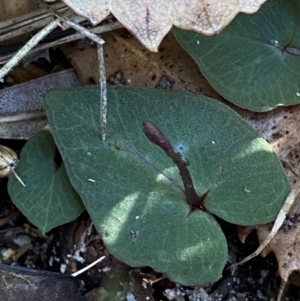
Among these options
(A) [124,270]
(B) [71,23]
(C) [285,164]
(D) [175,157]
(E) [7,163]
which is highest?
(B) [71,23]

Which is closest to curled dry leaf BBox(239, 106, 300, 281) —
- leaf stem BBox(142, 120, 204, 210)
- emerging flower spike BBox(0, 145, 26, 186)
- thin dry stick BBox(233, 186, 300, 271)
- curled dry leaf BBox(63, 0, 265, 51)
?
thin dry stick BBox(233, 186, 300, 271)

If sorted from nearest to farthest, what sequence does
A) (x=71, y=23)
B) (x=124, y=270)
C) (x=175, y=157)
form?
1. (x=175, y=157)
2. (x=71, y=23)
3. (x=124, y=270)

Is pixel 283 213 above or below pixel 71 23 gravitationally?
below

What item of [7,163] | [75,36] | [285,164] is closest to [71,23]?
[75,36]

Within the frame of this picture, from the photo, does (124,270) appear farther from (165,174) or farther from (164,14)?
(164,14)

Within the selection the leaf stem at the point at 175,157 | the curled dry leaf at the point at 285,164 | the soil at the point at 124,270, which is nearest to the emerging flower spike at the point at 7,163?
the soil at the point at 124,270

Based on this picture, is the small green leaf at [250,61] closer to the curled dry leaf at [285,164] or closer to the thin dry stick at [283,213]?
the curled dry leaf at [285,164]
